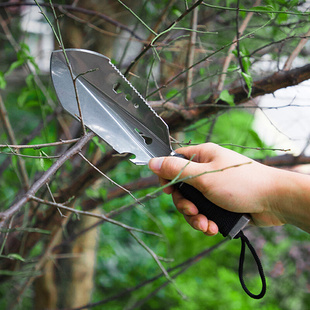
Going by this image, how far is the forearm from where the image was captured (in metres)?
0.64

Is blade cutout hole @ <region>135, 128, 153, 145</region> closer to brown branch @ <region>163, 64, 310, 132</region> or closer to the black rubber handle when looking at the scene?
the black rubber handle

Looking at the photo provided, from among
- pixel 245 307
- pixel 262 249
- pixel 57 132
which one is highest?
pixel 57 132

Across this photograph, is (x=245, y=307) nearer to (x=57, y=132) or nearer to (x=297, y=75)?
(x=57, y=132)

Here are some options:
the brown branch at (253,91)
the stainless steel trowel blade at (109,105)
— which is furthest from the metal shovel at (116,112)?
the brown branch at (253,91)

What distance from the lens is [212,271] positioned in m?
2.74

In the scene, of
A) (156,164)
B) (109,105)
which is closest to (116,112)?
(109,105)

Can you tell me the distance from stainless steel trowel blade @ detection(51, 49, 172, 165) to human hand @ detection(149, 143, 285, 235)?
0.05 metres

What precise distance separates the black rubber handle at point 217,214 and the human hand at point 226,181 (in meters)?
0.01

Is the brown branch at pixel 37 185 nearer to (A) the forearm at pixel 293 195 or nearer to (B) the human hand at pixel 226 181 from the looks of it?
(B) the human hand at pixel 226 181

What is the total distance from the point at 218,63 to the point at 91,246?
3.24 ft

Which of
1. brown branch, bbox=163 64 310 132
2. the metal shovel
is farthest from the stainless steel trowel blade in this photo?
brown branch, bbox=163 64 310 132

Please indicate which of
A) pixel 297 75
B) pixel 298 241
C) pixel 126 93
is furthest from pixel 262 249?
pixel 126 93

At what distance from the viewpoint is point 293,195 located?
648mm

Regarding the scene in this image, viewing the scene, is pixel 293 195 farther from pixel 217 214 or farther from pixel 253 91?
pixel 253 91
